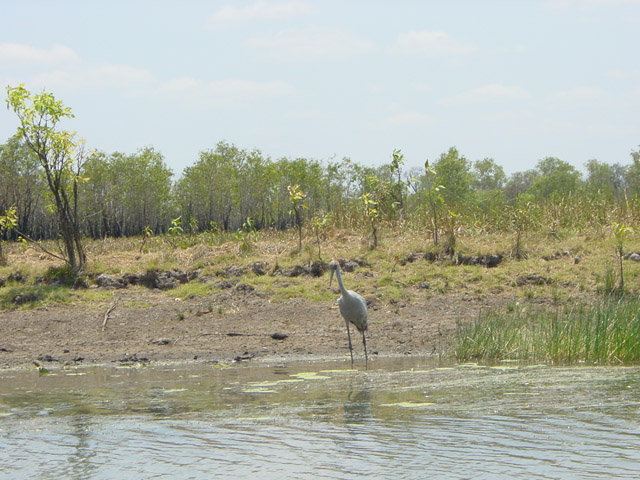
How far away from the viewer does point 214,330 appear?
14805mm

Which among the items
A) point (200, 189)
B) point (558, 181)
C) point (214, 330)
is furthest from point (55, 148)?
point (558, 181)

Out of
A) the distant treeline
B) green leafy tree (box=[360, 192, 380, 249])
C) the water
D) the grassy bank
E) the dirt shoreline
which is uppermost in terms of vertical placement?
the distant treeline

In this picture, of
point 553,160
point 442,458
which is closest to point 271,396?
point 442,458

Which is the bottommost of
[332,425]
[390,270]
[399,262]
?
[332,425]

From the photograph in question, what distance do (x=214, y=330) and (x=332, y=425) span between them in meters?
7.49

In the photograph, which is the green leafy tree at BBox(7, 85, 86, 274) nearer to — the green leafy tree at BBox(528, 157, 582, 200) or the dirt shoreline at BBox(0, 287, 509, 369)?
the dirt shoreline at BBox(0, 287, 509, 369)

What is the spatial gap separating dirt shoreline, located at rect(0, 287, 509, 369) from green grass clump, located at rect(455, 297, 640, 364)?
85cm

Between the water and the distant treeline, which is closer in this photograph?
the water

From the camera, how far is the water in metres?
6.18

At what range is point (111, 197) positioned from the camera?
52.7 metres

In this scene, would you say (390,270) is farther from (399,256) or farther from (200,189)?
(200,189)

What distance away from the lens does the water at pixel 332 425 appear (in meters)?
6.18

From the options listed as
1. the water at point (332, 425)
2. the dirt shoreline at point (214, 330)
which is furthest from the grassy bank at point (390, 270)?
the water at point (332, 425)

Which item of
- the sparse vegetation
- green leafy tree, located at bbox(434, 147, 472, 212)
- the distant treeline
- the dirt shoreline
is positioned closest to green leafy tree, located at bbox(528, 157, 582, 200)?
the distant treeline
